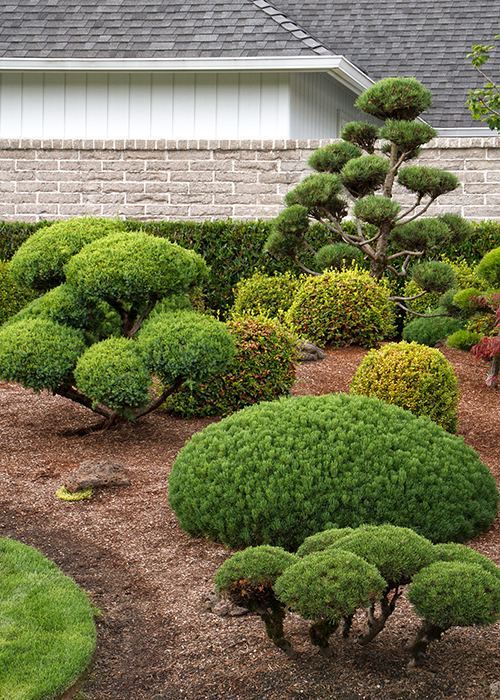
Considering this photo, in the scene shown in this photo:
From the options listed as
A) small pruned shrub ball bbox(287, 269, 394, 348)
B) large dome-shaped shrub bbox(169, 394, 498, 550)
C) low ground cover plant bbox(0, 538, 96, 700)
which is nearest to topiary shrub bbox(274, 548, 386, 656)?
low ground cover plant bbox(0, 538, 96, 700)

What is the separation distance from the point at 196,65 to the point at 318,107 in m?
2.61

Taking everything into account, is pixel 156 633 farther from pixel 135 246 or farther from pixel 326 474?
pixel 135 246

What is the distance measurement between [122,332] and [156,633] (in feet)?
11.3

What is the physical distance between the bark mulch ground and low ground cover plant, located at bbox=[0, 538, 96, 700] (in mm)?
117

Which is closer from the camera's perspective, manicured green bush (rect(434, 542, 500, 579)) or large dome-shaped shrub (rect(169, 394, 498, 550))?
manicured green bush (rect(434, 542, 500, 579))

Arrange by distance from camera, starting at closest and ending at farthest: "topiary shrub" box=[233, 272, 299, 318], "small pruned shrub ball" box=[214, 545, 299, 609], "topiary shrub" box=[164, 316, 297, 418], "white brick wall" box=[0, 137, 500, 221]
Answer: "small pruned shrub ball" box=[214, 545, 299, 609] → "topiary shrub" box=[164, 316, 297, 418] → "topiary shrub" box=[233, 272, 299, 318] → "white brick wall" box=[0, 137, 500, 221]

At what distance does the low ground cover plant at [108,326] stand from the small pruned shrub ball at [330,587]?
9.62ft

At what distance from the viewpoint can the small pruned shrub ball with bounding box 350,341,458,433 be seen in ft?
21.0

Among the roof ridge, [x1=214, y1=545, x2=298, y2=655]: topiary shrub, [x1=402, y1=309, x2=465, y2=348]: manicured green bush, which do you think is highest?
the roof ridge

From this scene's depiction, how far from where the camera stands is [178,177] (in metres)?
11.4

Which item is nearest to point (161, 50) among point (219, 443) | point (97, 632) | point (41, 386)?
point (41, 386)

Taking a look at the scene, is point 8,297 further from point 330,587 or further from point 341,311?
point 330,587

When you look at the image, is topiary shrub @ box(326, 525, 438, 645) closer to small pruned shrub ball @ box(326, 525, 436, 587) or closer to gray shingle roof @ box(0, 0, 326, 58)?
small pruned shrub ball @ box(326, 525, 436, 587)

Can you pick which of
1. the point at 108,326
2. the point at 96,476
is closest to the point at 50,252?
the point at 108,326
